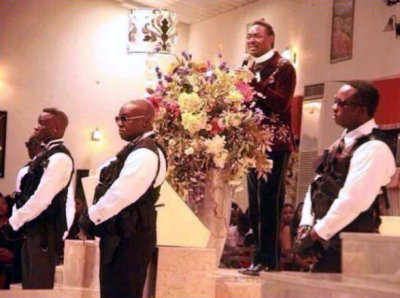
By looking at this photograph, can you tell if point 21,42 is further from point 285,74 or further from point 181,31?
point 285,74

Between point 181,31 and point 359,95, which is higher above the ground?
point 181,31

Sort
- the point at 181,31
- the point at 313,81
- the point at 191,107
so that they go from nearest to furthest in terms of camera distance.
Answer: the point at 191,107
the point at 313,81
the point at 181,31

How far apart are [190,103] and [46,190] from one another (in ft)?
3.45

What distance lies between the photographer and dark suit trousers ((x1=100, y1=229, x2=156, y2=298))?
463 centimetres

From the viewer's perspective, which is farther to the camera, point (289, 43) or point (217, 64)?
point (289, 43)

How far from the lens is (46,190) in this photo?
5.64m

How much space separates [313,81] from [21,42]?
5.37 metres

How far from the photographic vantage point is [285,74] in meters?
5.63

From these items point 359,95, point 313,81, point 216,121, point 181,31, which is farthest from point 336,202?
point 181,31

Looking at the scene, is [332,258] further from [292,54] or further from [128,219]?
[292,54]

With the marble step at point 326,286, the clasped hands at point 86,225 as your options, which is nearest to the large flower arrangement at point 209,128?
the clasped hands at point 86,225

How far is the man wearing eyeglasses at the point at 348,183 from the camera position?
3973 millimetres

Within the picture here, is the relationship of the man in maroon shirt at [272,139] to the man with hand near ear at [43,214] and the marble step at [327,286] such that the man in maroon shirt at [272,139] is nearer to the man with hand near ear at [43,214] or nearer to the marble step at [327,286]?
the man with hand near ear at [43,214]

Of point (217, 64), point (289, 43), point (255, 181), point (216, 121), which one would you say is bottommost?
point (255, 181)
